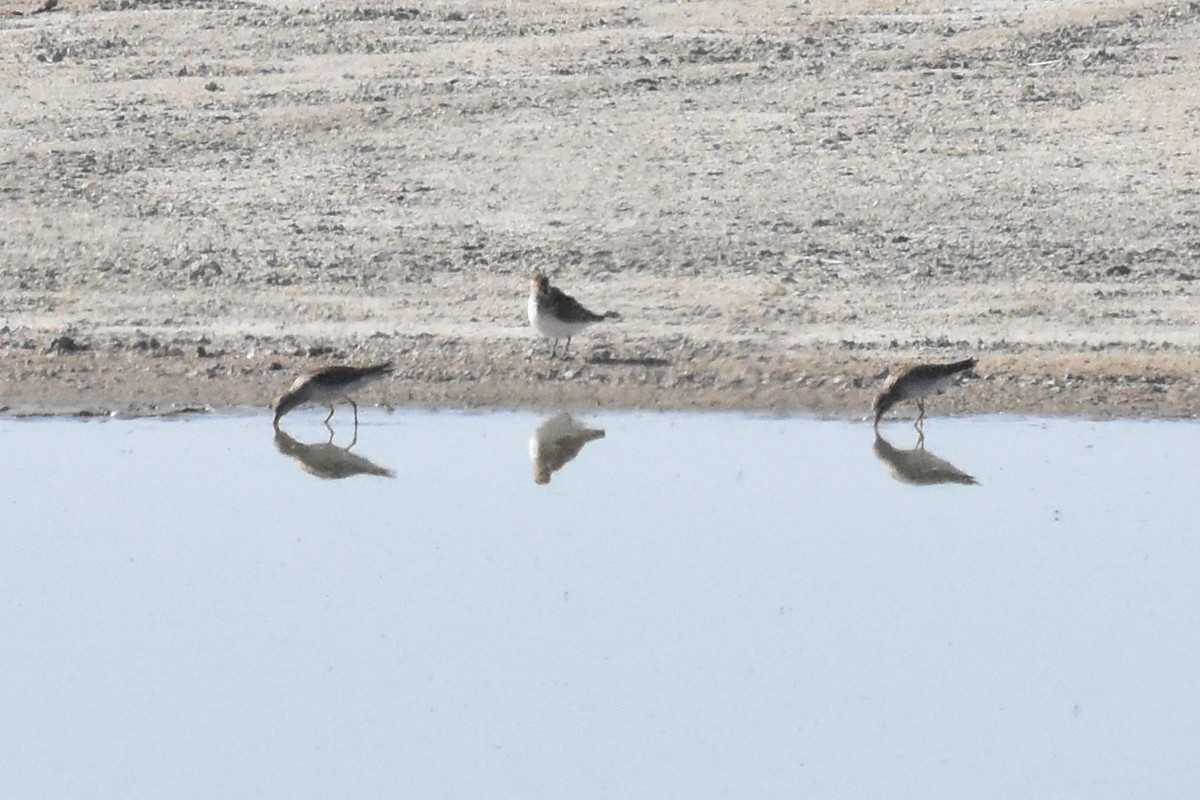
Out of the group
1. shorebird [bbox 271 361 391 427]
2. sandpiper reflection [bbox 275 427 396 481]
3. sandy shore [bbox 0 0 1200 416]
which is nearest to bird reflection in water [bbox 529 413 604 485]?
sandy shore [bbox 0 0 1200 416]

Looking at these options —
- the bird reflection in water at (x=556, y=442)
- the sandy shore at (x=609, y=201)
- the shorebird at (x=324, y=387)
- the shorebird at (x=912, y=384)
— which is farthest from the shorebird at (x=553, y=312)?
the shorebird at (x=912, y=384)

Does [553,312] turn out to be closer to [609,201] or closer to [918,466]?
[918,466]

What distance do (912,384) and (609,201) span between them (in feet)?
18.3

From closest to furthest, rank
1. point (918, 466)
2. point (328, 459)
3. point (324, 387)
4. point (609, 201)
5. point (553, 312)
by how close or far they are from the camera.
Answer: point (918, 466), point (328, 459), point (324, 387), point (553, 312), point (609, 201)

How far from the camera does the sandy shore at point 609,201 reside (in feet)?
42.2

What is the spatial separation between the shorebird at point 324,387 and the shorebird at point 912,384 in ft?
9.22

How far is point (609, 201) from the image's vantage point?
16.6m

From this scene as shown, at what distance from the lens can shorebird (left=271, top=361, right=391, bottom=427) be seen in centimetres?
1174

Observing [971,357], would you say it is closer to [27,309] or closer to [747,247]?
[747,247]

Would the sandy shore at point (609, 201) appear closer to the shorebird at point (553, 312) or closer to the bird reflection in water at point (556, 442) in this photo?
the shorebird at point (553, 312)

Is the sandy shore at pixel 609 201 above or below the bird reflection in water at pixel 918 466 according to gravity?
above

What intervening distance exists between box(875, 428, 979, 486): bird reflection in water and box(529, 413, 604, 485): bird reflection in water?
59.0 inches

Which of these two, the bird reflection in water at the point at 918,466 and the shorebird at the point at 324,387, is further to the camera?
the shorebird at the point at 324,387

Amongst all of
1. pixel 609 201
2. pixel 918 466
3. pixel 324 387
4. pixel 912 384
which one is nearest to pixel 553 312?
pixel 324 387
